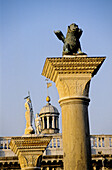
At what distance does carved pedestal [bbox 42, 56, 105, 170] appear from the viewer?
743 centimetres

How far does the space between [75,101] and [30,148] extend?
590cm

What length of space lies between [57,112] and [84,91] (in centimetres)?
3466

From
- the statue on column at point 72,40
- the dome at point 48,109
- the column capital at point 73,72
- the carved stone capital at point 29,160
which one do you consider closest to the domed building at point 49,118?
the dome at point 48,109

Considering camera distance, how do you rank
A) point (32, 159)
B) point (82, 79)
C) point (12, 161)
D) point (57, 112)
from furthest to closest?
point (57, 112) → point (12, 161) → point (32, 159) → point (82, 79)

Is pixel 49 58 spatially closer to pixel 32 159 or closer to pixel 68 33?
pixel 68 33

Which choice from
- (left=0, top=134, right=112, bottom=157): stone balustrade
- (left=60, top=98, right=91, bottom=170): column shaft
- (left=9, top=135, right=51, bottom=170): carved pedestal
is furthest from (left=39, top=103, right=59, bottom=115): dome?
(left=60, top=98, right=91, bottom=170): column shaft

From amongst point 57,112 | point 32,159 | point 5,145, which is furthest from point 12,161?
point 57,112

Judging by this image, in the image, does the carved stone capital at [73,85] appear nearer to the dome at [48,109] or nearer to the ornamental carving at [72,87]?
the ornamental carving at [72,87]

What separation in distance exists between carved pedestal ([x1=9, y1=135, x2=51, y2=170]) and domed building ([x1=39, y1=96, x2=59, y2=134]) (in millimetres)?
27620

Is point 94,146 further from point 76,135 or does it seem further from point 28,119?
point 76,135

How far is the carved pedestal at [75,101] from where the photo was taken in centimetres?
743

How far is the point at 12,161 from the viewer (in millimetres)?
25094

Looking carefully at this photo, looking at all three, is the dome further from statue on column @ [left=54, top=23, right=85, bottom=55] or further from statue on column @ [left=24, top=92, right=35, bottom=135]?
statue on column @ [left=54, top=23, right=85, bottom=55]

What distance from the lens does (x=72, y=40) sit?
8.11 metres
